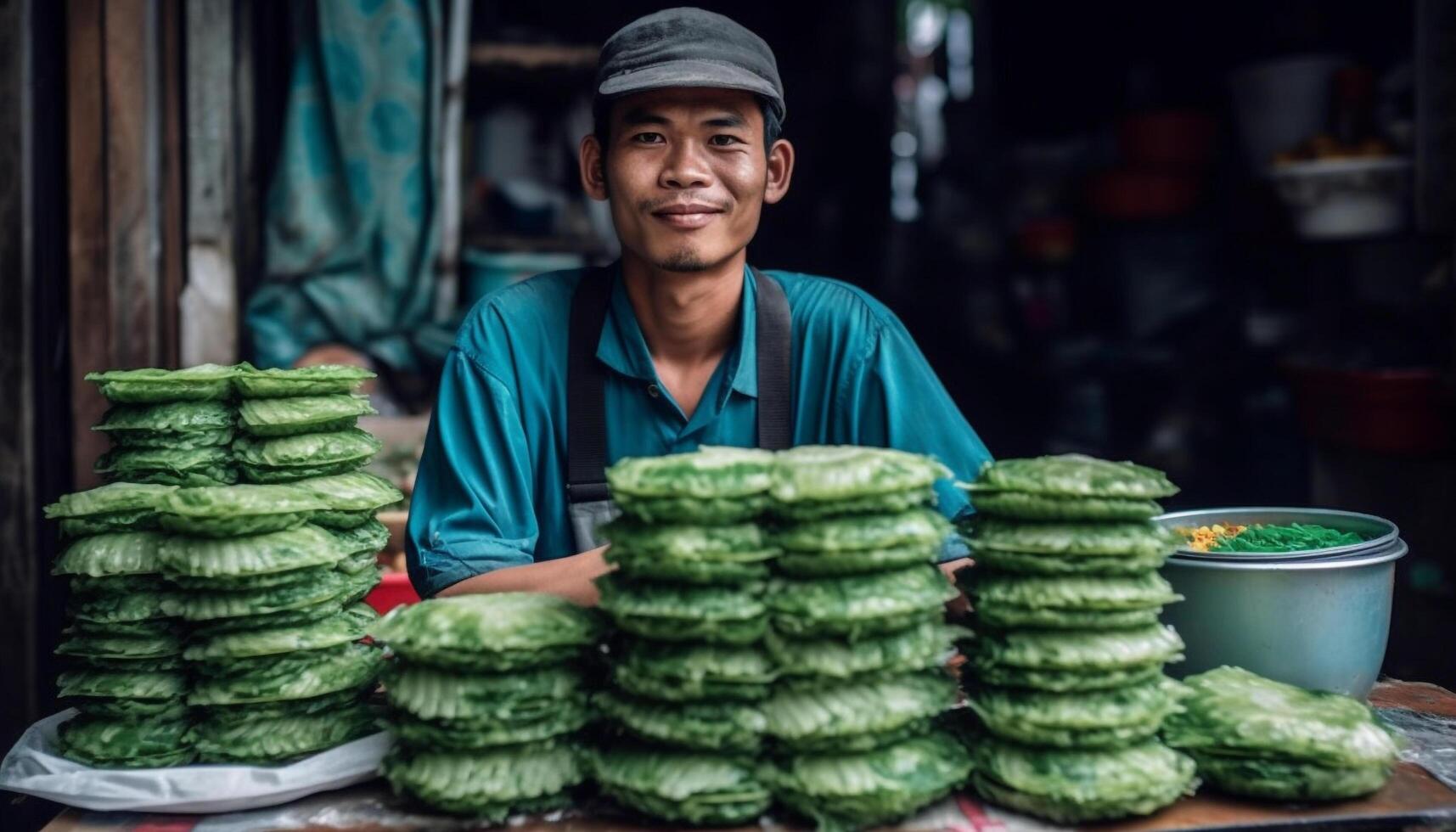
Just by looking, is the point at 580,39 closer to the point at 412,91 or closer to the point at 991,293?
the point at 412,91

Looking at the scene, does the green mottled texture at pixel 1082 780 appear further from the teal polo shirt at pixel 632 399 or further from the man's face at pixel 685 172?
the man's face at pixel 685 172

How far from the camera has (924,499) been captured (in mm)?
2018

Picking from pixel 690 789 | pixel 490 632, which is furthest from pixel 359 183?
pixel 690 789

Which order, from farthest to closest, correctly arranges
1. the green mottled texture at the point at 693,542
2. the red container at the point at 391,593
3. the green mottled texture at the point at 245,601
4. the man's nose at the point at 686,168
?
1. the red container at the point at 391,593
2. the man's nose at the point at 686,168
3. the green mottled texture at the point at 245,601
4. the green mottled texture at the point at 693,542

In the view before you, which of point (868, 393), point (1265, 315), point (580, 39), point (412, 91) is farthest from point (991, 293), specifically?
point (868, 393)

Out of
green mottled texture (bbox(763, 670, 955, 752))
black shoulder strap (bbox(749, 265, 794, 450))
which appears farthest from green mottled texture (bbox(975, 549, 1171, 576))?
black shoulder strap (bbox(749, 265, 794, 450))

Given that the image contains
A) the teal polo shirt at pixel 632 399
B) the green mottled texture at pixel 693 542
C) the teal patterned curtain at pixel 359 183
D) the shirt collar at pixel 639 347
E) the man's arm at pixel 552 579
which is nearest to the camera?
the green mottled texture at pixel 693 542

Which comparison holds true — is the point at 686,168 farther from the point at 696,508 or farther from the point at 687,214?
the point at 696,508

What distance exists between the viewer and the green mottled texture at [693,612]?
185 centimetres

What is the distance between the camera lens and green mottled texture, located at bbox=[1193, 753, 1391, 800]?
197cm

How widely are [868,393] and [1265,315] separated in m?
4.49

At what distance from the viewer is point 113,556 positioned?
213 centimetres

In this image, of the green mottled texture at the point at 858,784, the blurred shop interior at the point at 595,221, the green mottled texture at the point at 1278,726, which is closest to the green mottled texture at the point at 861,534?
the green mottled texture at the point at 858,784

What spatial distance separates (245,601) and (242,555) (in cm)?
8
